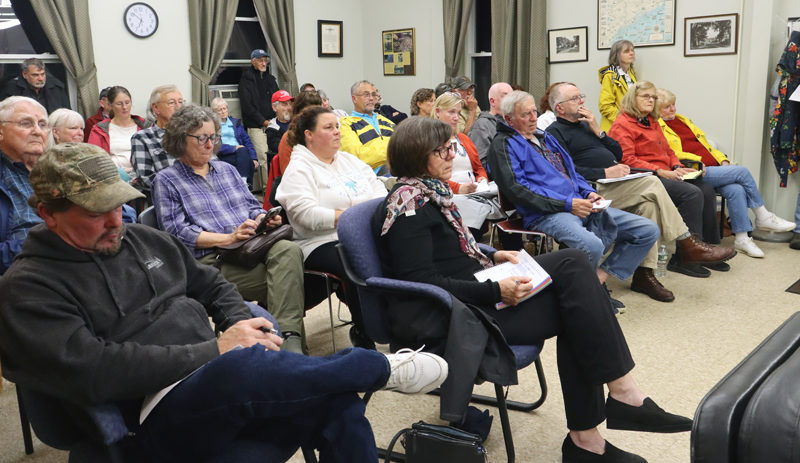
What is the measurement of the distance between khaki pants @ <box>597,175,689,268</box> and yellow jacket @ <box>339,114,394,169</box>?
1.39 metres

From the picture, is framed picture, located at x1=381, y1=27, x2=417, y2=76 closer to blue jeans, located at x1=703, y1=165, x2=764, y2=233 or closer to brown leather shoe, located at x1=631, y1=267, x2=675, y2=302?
blue jeans, located at x1=703, y1=165, x2=764, y2=233

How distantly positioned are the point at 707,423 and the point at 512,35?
6711 millimetres

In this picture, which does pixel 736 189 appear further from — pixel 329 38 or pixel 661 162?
pixel 329 38

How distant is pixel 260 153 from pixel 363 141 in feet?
12.0

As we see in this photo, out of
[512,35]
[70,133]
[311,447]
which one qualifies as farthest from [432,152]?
[512,35]

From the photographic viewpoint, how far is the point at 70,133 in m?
3.72

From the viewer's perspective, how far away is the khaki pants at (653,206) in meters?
4.04

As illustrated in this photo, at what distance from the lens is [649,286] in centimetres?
402

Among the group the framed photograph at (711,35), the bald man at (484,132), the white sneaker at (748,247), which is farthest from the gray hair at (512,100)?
the framed photograph at (711,35)

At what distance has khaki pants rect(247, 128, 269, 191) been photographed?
7.82 m

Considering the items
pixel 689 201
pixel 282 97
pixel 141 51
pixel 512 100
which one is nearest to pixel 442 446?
pixel 512 100

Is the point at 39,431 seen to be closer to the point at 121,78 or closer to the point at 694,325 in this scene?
the point at 694,325

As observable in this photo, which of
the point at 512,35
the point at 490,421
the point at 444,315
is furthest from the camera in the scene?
the point at 512,35

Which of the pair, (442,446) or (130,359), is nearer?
(130,359)
